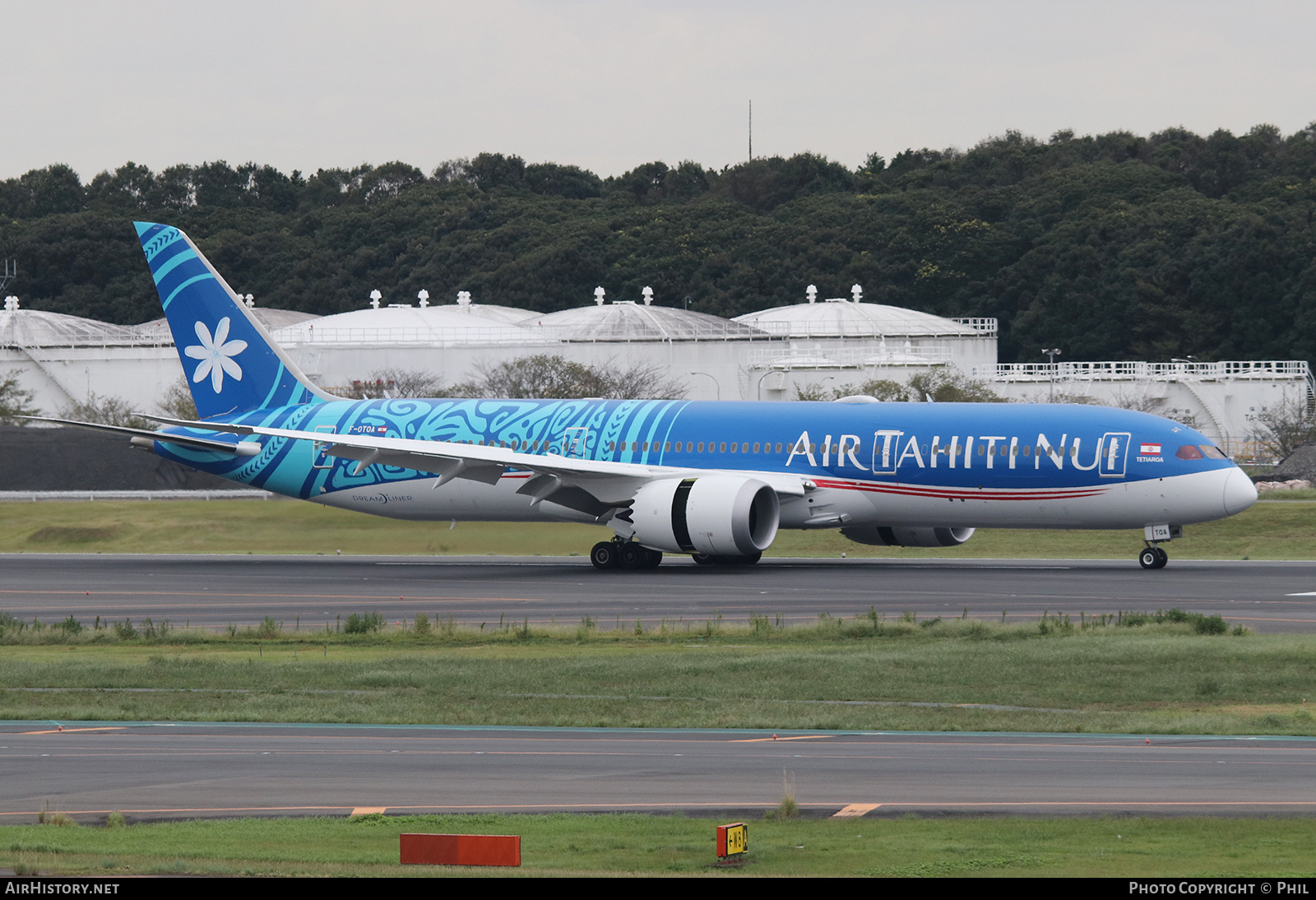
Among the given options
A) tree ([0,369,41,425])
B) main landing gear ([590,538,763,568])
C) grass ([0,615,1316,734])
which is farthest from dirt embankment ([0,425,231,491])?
grass ([0,615,1316,734])

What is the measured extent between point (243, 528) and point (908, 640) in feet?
103

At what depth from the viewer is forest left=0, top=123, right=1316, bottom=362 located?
126 meters

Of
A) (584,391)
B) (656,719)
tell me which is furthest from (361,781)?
(584,391)

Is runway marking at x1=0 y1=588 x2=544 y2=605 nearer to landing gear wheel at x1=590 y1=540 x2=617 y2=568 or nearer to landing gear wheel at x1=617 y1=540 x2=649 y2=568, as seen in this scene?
landing gear wheel at x1=590 y1=540 x2=617 y2=568

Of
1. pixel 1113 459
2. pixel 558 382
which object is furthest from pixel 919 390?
pixel 1113 459

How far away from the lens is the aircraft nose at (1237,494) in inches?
1677

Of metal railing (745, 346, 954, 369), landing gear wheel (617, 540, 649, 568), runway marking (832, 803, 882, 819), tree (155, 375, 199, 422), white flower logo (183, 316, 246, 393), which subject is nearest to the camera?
runway marking (832, 803, 882, 819)

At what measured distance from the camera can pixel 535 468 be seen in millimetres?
46438

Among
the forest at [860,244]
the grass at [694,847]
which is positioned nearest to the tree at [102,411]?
the forest at [860,244]

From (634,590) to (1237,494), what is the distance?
14359 mm

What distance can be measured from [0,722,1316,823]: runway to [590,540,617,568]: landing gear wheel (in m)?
25.7

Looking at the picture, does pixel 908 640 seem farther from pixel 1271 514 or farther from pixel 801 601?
pixel 1271 514

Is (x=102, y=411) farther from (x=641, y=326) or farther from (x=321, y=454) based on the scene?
(x=321, y=454)

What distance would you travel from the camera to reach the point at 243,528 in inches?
2215
